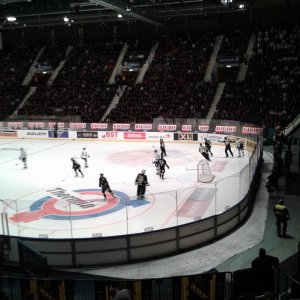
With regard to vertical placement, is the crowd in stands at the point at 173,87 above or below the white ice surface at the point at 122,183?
above

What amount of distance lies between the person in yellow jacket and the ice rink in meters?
1.60

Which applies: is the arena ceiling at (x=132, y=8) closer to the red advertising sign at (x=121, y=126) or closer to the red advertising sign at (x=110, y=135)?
the red advertising sign at (x=121, y=126)

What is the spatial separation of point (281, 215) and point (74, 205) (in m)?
6.54

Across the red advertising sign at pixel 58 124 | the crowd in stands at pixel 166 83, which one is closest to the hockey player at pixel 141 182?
the crowd in stands at pixel 166 83

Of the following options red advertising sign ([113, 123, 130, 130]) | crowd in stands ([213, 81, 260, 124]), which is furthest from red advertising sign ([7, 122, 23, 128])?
crowd in stands ([213, 81, 260, 124])

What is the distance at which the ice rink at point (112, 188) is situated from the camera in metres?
11.3

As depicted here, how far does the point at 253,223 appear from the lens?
1271 cm

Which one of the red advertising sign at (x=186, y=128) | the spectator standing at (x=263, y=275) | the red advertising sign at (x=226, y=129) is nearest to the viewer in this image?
the spectator standing at (x=263, y=275)

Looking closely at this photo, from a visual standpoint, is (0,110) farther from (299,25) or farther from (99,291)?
(99,291)

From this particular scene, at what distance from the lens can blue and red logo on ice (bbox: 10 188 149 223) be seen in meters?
12.2

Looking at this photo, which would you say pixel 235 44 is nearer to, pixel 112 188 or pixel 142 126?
pixel 142 126

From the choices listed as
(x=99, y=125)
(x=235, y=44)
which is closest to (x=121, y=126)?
(x=99, y=125)

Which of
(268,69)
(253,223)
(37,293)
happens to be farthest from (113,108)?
(37,293)

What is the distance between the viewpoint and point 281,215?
1115cm
